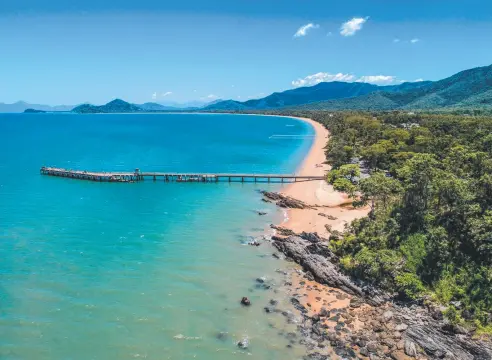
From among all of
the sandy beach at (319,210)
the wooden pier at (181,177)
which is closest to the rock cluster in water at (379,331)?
the sandy beach at (319,210)

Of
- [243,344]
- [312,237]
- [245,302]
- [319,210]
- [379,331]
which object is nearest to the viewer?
[243,344]

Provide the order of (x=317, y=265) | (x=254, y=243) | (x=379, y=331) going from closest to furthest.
A: 1. (x=379, y=331)
2. (x=317, y=265)
3. (x=254, y=243)

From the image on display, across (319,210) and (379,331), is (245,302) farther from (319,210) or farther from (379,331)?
(319,210)

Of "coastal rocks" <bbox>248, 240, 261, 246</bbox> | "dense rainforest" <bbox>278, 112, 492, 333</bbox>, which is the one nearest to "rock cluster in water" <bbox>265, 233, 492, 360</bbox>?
"dense rainforest" <bbox>278, 112, 492, 333</bbox>

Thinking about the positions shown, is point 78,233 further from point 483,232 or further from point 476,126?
point 476,126

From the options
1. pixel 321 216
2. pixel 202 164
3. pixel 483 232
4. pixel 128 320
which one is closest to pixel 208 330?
pixel 128 320

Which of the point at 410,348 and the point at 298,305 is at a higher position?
the point at 298,305

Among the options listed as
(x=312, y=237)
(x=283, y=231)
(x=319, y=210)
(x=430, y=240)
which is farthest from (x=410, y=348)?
(x=319, y=210)

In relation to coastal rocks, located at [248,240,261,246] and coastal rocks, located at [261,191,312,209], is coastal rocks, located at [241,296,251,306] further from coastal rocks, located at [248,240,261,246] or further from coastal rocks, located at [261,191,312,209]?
coastal rocks, located at [261,191,312,209]

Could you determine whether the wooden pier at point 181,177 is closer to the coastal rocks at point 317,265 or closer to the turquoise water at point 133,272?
the turquoise water at point 133,272
